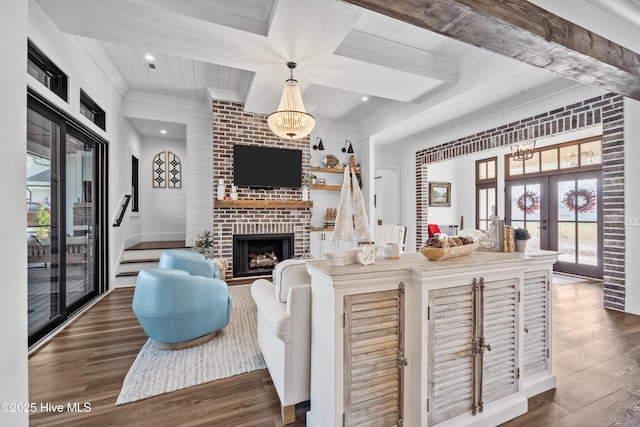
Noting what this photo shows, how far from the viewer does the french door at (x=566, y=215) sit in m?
5.16

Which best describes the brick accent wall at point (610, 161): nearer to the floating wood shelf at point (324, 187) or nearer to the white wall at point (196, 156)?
the floating wood shelf at point (324, 187)

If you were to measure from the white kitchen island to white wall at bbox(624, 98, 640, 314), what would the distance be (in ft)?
9.18

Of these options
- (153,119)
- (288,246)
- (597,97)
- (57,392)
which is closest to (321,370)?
(57,392)

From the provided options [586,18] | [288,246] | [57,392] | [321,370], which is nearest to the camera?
[321,370]

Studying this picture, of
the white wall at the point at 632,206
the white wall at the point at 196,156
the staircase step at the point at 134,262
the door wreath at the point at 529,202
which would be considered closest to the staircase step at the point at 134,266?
the staircase step at the point at 134,262

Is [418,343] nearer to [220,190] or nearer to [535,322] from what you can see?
[535,322]

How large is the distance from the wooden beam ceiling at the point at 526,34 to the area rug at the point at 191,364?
8.53ft

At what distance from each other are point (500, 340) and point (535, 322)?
0.50 meters

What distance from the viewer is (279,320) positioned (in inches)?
64.2

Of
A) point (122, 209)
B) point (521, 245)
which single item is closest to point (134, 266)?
point (122, 209)

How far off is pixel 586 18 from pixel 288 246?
484 cm

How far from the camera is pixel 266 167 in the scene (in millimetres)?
5223

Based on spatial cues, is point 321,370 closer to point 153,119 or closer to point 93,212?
point 93,212

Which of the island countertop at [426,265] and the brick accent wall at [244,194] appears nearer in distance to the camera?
the island countertop at [426,265]
